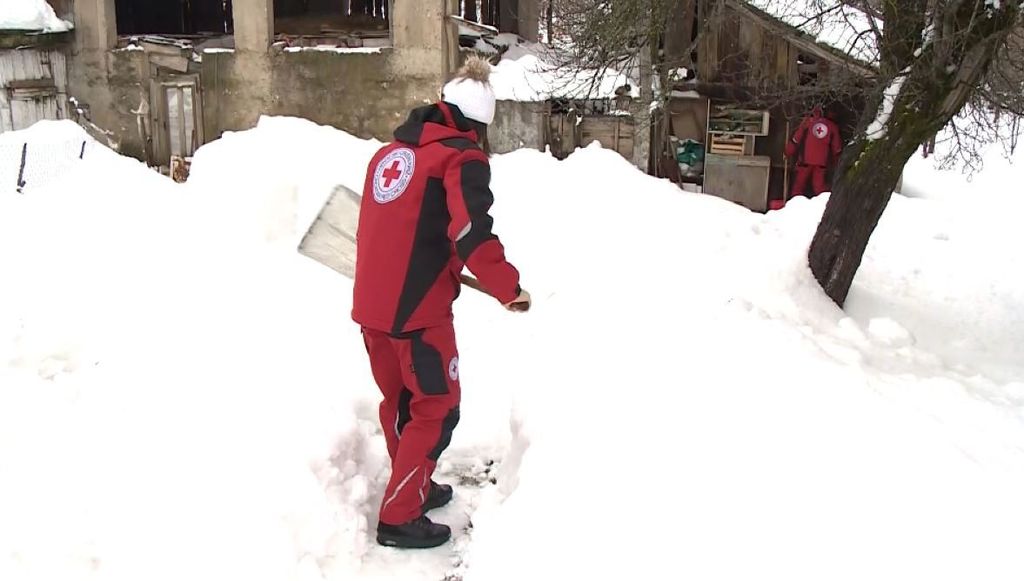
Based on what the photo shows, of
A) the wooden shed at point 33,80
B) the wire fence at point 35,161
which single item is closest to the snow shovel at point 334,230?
the wire fence at point 35,161

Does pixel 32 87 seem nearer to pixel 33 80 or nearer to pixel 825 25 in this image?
pixel 33 80

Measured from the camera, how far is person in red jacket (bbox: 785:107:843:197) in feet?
34.3

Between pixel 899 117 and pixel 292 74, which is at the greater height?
pixel 292 74

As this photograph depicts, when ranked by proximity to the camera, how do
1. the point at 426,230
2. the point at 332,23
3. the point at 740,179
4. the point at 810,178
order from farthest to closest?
1. the point at 332,23
2. the point at 740,179
3. the point at 810,178
4. the point at 426,230

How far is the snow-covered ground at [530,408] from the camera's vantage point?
2932 millimetres

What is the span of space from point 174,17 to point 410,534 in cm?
1602

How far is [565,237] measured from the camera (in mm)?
7691

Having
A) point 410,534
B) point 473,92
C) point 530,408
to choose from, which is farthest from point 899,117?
point 410,534

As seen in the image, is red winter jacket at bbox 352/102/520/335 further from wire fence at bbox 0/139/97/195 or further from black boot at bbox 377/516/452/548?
wire fence at bbox 0/139/97/195

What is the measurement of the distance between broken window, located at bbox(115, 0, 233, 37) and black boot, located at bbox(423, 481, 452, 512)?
48.9 feet

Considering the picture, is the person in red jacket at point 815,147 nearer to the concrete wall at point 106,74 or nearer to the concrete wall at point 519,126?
the concrete wall at point 519,126

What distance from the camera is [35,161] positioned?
369 inches

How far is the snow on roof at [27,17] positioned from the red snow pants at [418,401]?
12.3 m

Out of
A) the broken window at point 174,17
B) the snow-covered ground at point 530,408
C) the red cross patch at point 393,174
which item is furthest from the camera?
the broken window at point 174,17
